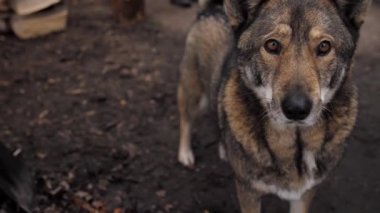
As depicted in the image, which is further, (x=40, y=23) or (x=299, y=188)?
(x=40, y=23)

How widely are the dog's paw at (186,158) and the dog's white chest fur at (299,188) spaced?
132 cm

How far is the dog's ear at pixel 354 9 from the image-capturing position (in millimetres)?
3141

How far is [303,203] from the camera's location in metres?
3.71

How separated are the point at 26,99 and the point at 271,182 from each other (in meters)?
2.99

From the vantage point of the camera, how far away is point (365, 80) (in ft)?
18.7

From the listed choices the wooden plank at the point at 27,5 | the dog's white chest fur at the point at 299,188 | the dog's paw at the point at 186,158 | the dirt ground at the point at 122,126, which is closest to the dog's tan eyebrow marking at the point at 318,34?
the dog's white chest fur at the point at 299,188

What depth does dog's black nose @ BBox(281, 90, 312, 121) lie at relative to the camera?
2.86 meters

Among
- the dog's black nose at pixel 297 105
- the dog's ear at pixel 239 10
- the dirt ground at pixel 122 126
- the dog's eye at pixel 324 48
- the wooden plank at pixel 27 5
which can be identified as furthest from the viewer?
the wooden plank at pixel 27 5

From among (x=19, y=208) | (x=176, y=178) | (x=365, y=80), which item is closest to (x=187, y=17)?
(x=365, y=80)

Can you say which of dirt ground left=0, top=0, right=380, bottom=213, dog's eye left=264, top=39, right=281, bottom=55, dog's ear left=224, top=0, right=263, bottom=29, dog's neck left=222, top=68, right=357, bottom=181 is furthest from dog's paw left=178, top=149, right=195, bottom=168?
dog's eye left=264, top=39, right=281, bottom=55

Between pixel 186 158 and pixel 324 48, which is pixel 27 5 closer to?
pixel 186 158

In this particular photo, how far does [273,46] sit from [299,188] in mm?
908

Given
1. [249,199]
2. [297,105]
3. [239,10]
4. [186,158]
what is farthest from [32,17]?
[297,105]

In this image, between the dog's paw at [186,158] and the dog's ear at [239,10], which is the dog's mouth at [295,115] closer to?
the dog's ear at [239,10]
